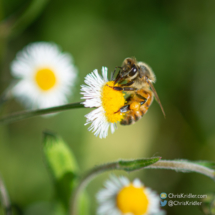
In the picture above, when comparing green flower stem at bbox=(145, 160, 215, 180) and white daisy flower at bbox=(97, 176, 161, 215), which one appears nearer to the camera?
green flower stem at bbox=(145, 160, 215, 180)

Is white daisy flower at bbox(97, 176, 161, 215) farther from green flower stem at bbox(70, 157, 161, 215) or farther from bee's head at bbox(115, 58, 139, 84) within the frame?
bee's head at bbox(115, 58, 139, 84)

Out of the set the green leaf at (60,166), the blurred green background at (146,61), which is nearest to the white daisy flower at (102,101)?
the green leaf at (60,166)

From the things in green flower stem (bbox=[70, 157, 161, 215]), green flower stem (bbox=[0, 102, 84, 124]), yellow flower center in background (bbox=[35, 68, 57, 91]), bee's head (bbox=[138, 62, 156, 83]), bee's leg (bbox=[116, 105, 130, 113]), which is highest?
yellow flower center in background (bbox=[35, 68, 57, 91])

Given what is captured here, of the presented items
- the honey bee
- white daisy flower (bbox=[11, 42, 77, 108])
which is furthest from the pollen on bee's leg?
white daisy flower (bbox=[11, 42, 77, 108])

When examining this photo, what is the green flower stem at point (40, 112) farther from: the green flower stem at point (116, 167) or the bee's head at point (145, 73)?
the bee's head at point (145, 73)

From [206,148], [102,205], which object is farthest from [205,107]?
[102,205]

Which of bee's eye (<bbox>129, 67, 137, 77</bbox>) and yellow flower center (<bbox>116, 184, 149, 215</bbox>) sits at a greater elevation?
bee's eye (<bbox>129, 67, 137, 77</bbox>)

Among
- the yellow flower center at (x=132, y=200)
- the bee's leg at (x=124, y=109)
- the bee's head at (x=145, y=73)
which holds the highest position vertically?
the bee's head at (x=145, y=73)
